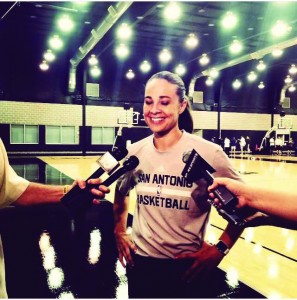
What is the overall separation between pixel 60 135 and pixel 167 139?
57.1 ft

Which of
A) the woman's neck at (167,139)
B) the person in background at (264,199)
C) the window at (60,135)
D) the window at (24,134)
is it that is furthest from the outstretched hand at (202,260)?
the window at (60,135)

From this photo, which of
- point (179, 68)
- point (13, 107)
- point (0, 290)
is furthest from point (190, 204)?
point (13, 107)

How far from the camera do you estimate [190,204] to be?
150 cm

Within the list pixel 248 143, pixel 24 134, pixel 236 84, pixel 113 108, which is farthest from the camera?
pixel 248 143

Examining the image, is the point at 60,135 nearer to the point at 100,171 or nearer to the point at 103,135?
the point at 103,135

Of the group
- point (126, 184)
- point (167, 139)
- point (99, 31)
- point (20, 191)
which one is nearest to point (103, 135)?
→ point (99, 31)

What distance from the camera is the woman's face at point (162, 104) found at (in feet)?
5.16

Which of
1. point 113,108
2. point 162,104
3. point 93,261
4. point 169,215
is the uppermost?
point 113,108

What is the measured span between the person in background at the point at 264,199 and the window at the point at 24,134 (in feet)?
57.5

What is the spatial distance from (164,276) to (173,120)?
758 millimetres

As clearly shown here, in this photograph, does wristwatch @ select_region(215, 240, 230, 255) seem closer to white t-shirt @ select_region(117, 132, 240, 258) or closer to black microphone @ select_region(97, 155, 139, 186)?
white t-shirt @ select_region(117, 132, 240, 258)

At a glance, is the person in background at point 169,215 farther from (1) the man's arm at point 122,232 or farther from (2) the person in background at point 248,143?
(2) the person in background at point 248,143

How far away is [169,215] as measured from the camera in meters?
1.51

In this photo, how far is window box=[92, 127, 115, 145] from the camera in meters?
19.0
